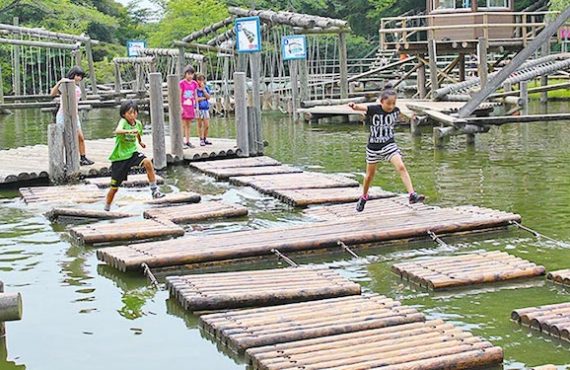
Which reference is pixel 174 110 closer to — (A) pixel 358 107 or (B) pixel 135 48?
(A) pixel 358 107

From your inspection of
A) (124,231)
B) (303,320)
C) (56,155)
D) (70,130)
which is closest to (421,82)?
(70,130)

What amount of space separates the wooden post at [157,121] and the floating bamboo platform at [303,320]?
925cm

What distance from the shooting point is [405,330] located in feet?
24.6

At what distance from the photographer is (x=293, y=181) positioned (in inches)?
607

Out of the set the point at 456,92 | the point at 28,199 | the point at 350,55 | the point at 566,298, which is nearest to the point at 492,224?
the point at 566,298

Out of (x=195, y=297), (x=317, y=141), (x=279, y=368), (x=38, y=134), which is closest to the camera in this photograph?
(x=279, y=368)

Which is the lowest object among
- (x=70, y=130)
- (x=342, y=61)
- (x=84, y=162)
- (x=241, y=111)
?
(x=84, y=162)

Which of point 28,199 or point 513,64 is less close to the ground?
point 513,64

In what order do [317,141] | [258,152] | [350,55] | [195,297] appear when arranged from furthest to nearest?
1. [350,55]
2. [317,141]
3. [258,152]
4. [195,297]

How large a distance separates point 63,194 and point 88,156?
376cm

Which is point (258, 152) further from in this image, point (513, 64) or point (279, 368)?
point (279, 368)

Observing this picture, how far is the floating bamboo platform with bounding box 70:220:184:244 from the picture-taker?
11.3 m

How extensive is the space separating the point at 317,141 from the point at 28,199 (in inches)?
412

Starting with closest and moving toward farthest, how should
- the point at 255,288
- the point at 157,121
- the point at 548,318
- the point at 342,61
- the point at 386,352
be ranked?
the point at 386,352 → the point at 548,318 → the point at 255,288 → the point at 157,121 → the point at 342,61
